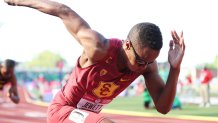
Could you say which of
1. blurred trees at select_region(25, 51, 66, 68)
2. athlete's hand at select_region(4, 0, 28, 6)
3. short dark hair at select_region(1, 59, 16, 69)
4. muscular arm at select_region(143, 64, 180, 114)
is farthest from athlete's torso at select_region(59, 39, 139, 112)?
blurred trees at select_region(25, 51, 66, 68)

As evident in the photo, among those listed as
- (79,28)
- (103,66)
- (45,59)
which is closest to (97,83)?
(103,66)

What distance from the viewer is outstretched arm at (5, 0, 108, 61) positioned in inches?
124

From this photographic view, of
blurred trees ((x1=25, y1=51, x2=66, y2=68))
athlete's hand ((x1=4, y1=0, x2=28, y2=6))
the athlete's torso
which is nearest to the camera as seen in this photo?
the athlete's torso

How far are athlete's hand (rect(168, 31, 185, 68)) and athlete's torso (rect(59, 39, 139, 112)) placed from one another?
318mm

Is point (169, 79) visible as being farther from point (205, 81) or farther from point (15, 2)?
point (205, 81)

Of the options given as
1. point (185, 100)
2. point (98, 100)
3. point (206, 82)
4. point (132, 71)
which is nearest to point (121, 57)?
point (132, 71)

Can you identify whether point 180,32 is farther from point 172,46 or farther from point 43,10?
point 43,10

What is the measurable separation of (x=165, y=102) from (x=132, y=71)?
1.39ft

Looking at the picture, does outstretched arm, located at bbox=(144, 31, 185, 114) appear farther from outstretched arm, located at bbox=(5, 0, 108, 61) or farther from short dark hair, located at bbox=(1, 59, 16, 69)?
short dark hair, located at bbox=(1, 59, 16, 69)

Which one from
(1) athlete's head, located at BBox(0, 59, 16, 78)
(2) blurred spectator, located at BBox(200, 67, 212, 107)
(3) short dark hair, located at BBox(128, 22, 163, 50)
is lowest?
(2) blurred spectator, located at BBox(200, 67, 212, 107)

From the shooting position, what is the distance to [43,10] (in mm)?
3322

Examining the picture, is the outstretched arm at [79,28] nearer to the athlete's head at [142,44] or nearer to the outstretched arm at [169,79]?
the athlete's head at [142,44]

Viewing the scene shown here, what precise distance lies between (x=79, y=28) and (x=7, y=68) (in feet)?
19.9

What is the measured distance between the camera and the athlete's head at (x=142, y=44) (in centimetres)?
318
